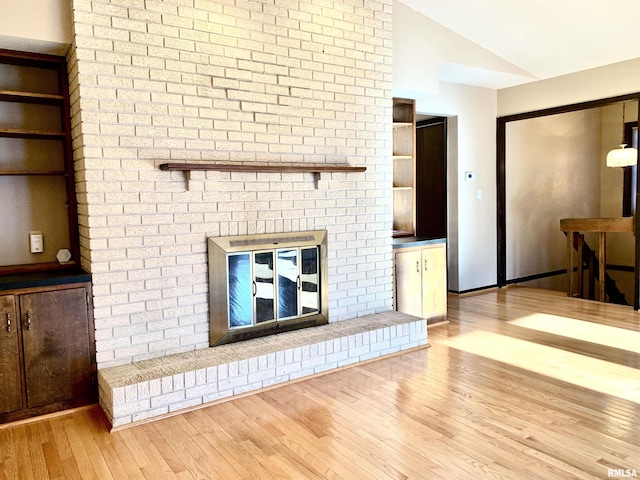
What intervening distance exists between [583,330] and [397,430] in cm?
272

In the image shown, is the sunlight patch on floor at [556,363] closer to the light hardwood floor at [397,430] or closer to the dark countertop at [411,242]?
the light hardwood floor at [397,430]

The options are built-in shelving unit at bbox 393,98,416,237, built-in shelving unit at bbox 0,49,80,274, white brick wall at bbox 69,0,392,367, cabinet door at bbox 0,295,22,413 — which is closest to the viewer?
cabinet door at bbox 0,295,22,413

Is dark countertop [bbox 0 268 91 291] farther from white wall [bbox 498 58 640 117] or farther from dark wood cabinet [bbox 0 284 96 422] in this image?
white wall [bbox 498 58 640 117]

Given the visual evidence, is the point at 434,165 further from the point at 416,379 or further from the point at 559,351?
the point at 416,379

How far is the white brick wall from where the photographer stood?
116 inches

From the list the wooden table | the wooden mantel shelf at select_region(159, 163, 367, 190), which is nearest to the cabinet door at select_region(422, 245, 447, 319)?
the wooden mantel shelf at select_region(159, 163, 367, 190)

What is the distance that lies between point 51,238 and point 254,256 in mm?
1353

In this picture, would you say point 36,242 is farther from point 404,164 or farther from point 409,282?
point 404,164

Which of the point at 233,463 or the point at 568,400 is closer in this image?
the point at 233,463

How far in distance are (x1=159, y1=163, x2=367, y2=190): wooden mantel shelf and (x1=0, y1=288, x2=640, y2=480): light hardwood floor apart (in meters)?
1.47

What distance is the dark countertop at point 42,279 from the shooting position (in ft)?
8.95

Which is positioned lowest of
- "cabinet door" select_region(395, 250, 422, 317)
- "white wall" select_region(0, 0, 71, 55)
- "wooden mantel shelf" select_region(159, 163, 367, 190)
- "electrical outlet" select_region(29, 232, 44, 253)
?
"cabinet door" select_region(395, 250, 422, 317)

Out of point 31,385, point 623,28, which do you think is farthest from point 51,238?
point 623,28

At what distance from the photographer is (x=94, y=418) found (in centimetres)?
285
